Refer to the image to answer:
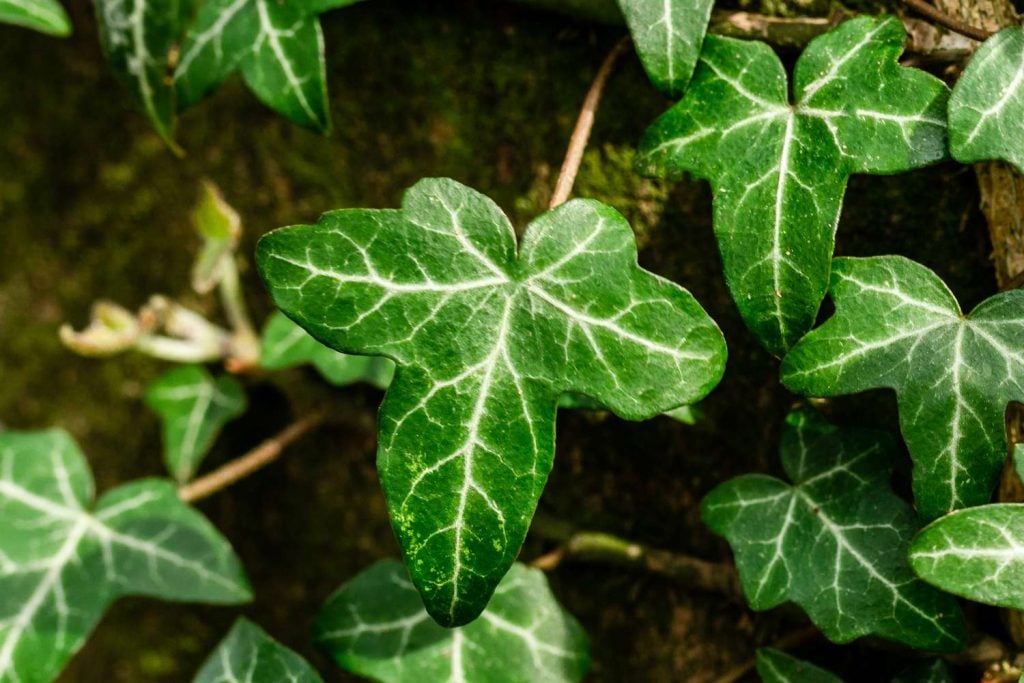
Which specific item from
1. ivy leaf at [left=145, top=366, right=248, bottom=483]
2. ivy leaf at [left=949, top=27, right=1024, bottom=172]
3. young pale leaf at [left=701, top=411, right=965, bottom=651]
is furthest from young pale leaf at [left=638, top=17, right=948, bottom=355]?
ivy leaf at [left=145, top=366, right=248, bottom=483]

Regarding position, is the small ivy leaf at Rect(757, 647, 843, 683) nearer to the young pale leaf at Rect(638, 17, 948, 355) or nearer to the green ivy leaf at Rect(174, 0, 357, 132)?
the young pale leaf at Rect(638, 17, 948, 355)

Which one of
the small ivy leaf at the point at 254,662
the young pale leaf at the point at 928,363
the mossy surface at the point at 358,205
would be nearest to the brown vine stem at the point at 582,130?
the mossy surface at the point at 358,205

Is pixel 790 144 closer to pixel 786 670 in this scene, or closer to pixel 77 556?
pixel 786 670

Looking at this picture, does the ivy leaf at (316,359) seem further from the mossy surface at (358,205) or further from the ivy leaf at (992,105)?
the ivy leaf at (992,105)

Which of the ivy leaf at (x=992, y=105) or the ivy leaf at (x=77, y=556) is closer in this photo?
the ivy leaf at (x=992, y=105)

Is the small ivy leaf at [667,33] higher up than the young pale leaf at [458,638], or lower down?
higher up

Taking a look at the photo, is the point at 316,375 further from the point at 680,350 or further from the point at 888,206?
the point at 888,206

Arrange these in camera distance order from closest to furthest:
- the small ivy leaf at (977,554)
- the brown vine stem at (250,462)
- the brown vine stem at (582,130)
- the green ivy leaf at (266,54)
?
1. the small ivy leaf at (977,554)
2. the brown vine stem at (582,130)
3. the green ivy leaf at (266,54)
4. the brown vine stem at (250,462)

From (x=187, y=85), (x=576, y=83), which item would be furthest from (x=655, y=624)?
(x=187, y=85)
